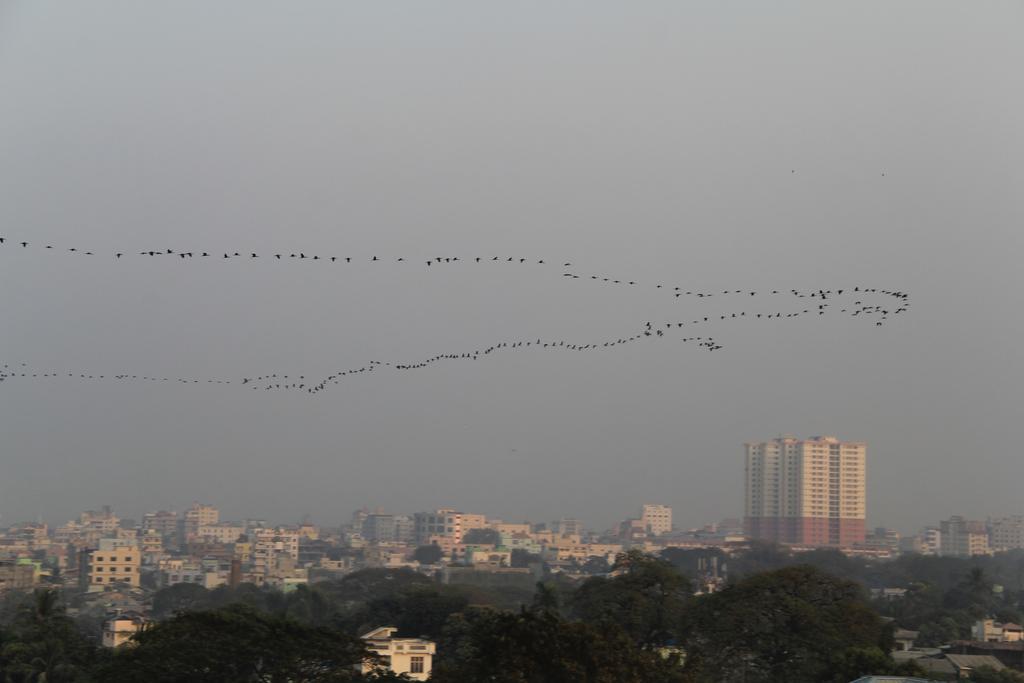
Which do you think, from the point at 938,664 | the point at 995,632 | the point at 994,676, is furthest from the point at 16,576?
the point at 994,676

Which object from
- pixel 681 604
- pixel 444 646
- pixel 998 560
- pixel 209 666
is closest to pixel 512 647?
pixel 209 666

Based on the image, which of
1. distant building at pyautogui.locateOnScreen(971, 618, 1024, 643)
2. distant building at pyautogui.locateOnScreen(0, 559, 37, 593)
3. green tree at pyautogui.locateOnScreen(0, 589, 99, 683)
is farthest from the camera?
distant building at pyautogui.locateOnScreen(0, 559, 37, 593)

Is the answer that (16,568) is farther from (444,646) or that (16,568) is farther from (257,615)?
(257,615)

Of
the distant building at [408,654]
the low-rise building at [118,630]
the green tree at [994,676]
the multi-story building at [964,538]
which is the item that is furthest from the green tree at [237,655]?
the multi-story building at [964,538]

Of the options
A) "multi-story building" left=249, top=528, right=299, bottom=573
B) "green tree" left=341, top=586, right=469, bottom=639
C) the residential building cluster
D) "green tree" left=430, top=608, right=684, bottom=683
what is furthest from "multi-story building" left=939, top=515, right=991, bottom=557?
"green tree" left=430, top=608, right=684, bottom=683

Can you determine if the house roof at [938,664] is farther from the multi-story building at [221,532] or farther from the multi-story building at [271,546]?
the multi-story building at [221,532]

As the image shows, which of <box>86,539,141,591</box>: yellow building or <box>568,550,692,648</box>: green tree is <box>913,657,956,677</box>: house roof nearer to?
<box>568,550,692,648</box>: green tree

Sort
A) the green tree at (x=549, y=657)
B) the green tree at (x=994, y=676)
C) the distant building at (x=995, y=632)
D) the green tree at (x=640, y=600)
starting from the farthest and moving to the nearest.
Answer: the distant building at (x=995, y=632), the green tree at (x=640, y=600), the green tree at (x=994, y=676), the green tree at (x=549, y=657)
